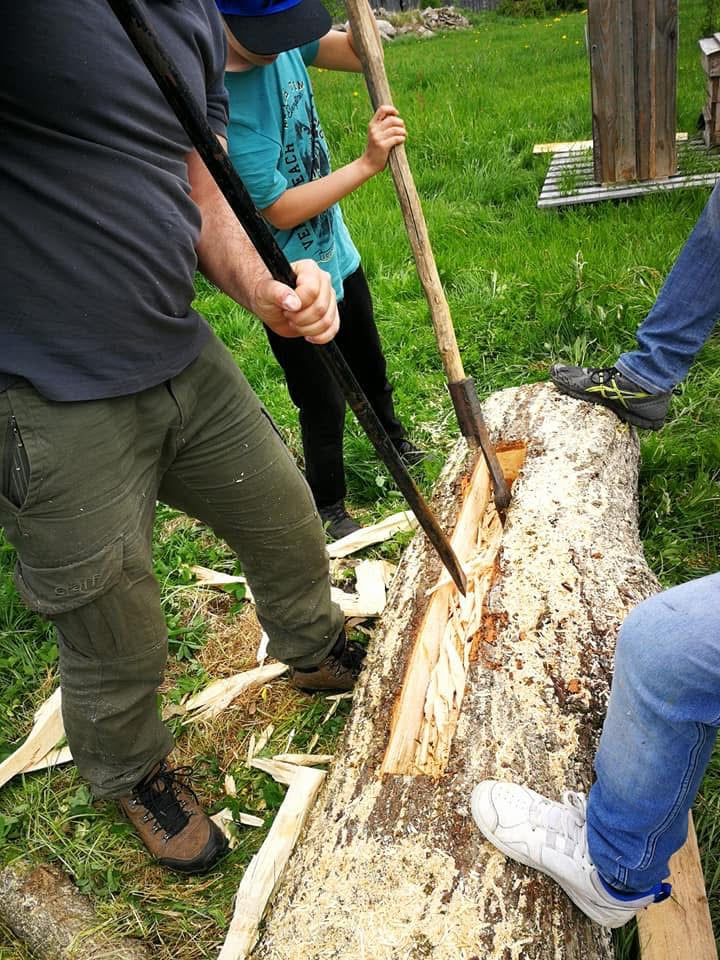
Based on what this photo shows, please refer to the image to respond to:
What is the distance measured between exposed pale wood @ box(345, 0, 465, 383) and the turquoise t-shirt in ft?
1.15

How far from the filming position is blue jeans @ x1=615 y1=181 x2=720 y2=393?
2541mm

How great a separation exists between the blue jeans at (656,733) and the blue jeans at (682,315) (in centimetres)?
161

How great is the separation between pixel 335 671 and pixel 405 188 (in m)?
1.50

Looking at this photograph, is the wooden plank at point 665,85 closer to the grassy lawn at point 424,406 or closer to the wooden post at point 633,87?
the wooden post at point 633,87

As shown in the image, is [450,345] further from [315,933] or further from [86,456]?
[315,933]

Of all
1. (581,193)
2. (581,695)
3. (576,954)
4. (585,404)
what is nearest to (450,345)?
(585,404)

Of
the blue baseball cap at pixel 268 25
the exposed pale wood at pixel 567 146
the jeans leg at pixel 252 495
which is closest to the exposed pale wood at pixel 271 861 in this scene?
the jeans leg at pixel 252 495

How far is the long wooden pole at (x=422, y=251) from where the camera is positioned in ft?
6.59

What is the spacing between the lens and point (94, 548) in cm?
163

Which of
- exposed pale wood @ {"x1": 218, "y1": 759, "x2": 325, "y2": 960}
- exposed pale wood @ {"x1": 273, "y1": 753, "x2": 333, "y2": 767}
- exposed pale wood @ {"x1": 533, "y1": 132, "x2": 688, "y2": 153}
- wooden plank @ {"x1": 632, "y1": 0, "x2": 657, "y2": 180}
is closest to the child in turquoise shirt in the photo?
exposed pale wood @ {"x1": 273, "y1": 753, "x2": 333, "y2": 767}

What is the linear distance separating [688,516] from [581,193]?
10.6ft

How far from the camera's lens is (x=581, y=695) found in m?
1.80

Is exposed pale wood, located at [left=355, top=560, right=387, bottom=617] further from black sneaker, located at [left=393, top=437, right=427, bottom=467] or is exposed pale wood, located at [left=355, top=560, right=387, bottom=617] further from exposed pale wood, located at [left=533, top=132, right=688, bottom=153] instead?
exposed pale wood, located at [left=533, top=132, right=688, bottom=153]

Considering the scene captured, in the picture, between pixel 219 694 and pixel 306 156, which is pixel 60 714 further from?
pixel 306 156
